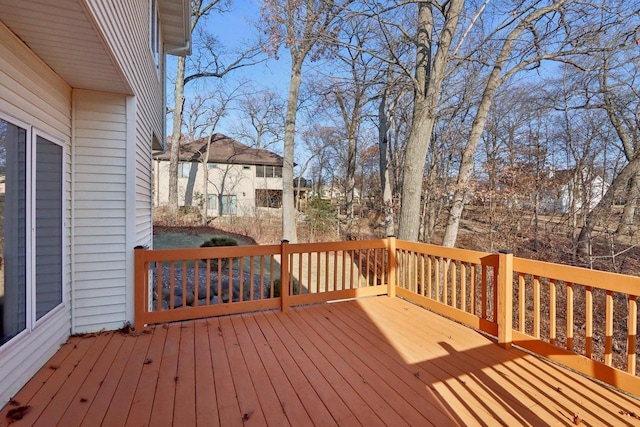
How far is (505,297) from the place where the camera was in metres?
3.12

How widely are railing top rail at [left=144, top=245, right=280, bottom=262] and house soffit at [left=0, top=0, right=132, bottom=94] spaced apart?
5.71 feet

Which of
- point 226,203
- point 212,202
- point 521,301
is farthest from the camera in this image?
point 226,203

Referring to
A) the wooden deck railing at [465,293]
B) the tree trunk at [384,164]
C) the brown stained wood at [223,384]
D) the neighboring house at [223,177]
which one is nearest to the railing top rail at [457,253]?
the wooden deck railing at [465,293]

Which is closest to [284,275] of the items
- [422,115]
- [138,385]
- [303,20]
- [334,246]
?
[334,246]

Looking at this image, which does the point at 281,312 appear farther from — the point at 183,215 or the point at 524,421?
the point at 183,215

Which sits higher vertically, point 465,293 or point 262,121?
point 262,121

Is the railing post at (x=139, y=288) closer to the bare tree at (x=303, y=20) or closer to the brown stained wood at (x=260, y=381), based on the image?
the brown stained wood at (x=260, y=381)

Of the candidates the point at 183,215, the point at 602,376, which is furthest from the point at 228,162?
the point at 602,376

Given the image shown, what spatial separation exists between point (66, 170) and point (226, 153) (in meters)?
18.2

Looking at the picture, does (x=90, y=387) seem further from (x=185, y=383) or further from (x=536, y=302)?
(x=536, y=302)

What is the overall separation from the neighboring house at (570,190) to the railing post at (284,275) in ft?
24.2

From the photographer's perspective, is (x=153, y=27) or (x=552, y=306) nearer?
(x=552, y=306)

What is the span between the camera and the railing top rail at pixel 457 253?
10.9ft

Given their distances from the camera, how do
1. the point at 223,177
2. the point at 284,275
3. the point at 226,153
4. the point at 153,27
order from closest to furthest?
1. the point at 284,275
2. the point at 153,27
3. the point at 223,177
4. the point at 226,153
